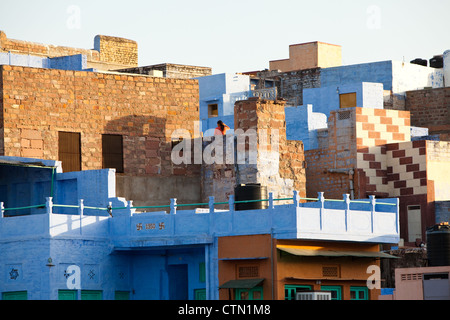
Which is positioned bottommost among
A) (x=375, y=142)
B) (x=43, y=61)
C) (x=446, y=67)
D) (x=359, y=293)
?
(x=359, y=293)

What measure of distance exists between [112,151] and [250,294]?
12722 millimetres

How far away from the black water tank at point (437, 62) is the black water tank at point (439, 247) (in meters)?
30.3

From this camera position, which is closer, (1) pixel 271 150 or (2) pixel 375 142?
(1) pixel 271 150

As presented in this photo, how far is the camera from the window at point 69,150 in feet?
143

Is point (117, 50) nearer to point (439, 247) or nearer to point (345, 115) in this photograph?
point (345, 115)

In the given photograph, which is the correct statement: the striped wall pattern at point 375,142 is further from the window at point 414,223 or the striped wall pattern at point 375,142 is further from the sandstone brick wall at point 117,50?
the sandstone brick wall at point 117,50

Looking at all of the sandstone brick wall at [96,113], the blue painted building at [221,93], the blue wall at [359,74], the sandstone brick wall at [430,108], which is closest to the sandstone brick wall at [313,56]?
the blue wall at [359,74]

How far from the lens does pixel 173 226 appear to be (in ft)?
116

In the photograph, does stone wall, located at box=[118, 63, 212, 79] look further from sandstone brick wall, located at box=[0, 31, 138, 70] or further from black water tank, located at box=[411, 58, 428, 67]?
black water tank, located at box=[411, 58, 428, 67]

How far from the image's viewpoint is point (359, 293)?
1396 inches

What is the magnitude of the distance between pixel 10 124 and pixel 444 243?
15982 millimetres

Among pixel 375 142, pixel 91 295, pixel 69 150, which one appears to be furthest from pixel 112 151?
pixel 375 142
